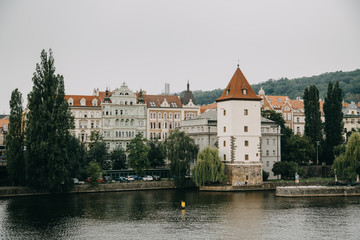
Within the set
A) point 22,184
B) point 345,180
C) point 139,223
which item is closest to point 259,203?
point 139,223

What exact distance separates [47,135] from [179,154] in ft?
67.6

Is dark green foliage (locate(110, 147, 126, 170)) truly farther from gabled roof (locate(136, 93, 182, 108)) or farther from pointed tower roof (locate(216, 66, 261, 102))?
pointed tower roof (locate(216, 66, 261, 102))

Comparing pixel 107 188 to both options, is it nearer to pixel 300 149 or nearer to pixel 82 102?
pixel 82 102

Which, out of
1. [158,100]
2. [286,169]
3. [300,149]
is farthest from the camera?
[158,100]

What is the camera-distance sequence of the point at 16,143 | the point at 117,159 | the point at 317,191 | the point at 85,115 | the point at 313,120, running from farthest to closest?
the point at 85,115 → the point at 313,120 → the point at 117,159 → the point at 16,143 → the point at 317,191

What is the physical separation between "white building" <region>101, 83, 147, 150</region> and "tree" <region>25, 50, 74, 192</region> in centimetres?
2881

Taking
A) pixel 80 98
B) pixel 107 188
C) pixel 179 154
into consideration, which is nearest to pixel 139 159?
pixel 179 154

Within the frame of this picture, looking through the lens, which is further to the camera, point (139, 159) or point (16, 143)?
point (139, 159)

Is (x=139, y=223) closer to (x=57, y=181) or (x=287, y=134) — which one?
(x=57, y=181)

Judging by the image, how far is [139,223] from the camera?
50.0 meters

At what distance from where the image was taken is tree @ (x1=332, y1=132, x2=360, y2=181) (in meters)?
77.4

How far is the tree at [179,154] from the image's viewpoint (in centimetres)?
8044

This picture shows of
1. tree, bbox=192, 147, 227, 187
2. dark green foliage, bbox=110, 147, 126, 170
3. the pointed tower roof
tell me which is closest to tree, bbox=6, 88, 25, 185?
dark green foliage, bbox=110, 147, 126, 170

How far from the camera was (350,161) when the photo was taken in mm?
77875
